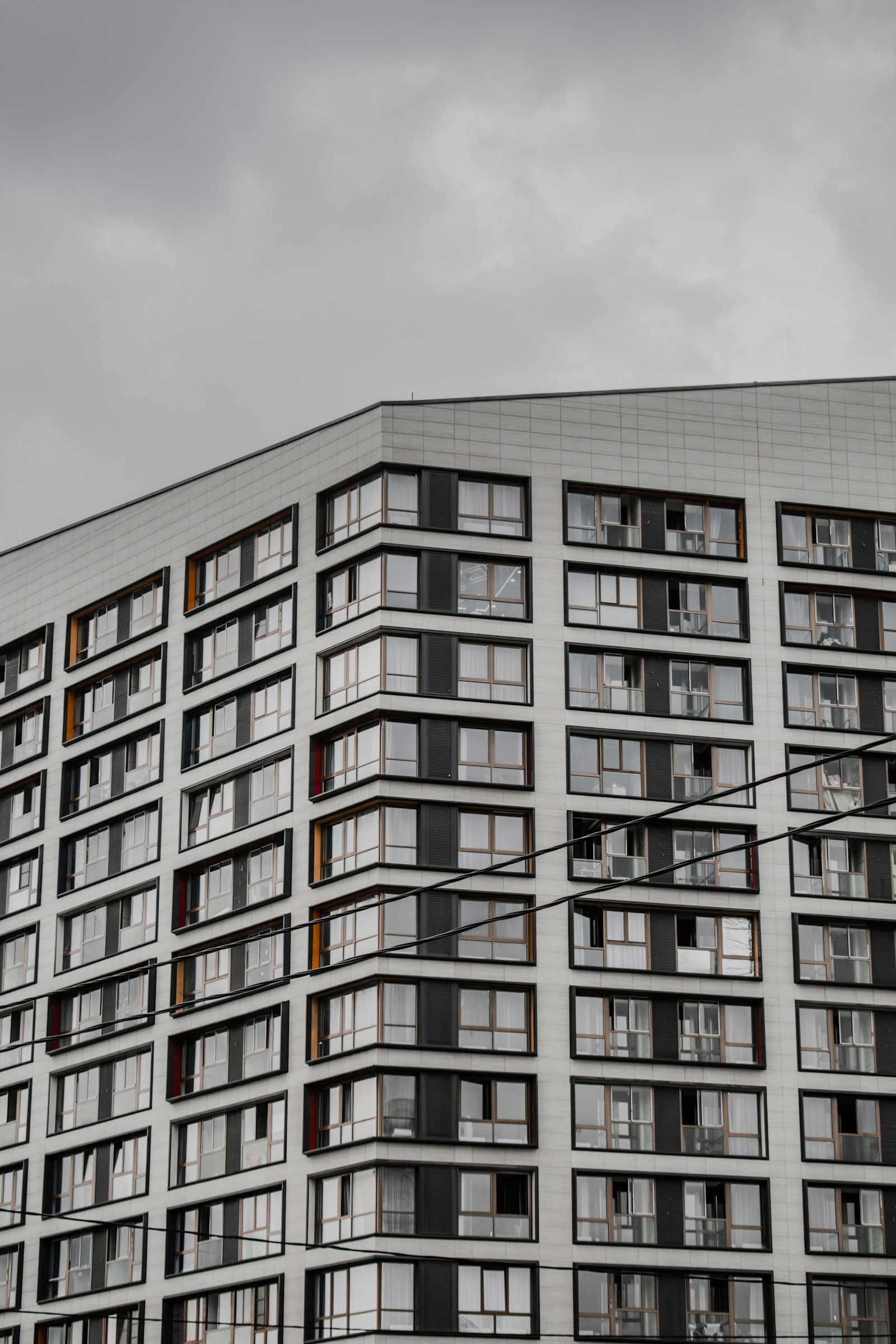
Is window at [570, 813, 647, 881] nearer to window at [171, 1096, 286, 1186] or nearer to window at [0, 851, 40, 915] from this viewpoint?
window at [171, 1096, 286, 1186]

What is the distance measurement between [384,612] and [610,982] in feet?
44.4

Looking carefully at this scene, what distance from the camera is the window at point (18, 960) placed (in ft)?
251

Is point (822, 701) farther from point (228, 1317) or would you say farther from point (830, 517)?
point (228, 1317)

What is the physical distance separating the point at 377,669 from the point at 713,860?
12.2 metres

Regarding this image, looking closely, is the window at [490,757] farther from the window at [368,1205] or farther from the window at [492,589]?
the window at [368,1205]

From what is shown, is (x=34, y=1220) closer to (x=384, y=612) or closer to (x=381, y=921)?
(x=381, y=921)

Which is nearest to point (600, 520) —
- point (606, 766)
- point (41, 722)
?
point (606, 766)

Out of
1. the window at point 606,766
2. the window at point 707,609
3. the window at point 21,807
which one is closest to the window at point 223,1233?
the window at point 606,766

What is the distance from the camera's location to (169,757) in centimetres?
7262

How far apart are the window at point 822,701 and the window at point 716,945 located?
7094 mm

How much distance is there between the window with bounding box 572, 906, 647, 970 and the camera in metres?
64.1

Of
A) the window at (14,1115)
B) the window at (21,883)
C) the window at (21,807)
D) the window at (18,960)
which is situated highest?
the window at (21,807)

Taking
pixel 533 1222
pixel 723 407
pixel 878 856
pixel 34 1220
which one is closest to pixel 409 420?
pixel 723 407

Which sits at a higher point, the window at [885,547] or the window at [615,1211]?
the window at [885,547]
